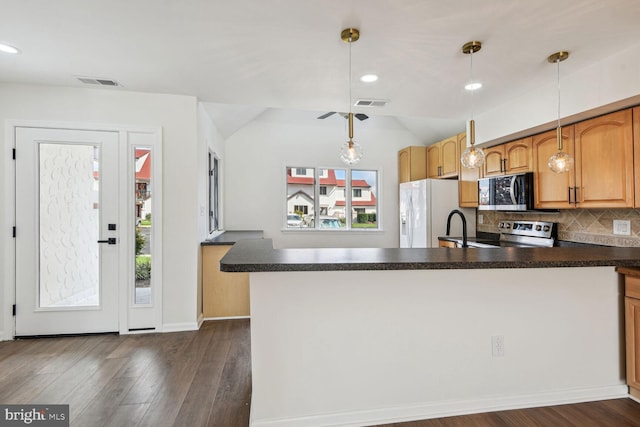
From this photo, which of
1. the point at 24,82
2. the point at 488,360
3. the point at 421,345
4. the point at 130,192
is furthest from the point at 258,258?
the point at 24,82

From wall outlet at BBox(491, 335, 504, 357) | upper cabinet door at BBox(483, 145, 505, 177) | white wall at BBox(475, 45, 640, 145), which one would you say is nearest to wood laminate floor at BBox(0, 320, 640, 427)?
wall outlet at BBox(491, 335, 504, 357)

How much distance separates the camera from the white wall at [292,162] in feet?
16.6

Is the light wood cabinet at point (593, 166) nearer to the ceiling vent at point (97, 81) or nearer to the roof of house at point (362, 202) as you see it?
the roof of house at point (362, 202)

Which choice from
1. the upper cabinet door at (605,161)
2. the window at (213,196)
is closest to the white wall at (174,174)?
the window at (213,196)

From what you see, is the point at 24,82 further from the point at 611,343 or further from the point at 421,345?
the point at 611,343

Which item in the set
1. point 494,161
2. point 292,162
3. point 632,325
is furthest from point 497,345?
point 292,162

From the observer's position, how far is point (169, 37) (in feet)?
6.78

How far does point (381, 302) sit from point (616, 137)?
232 centimetres

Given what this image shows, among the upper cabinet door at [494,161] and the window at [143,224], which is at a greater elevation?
the upper cabinet door at [494,161]

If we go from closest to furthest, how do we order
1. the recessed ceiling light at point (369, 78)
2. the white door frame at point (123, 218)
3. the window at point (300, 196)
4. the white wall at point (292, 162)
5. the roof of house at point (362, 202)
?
the recessed ceiling light at point (369, 78) → the white door frame at point (123, 218) → the white wall at point (292, 162) → the window at point (300, 196) → the roof of house at point (362, 202)

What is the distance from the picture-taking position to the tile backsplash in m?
2.62

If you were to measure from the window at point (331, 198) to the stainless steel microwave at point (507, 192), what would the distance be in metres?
2.02

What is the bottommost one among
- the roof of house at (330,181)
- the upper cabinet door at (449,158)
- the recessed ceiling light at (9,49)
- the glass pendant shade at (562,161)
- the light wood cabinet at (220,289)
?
the light wood cabinet at (220,289)

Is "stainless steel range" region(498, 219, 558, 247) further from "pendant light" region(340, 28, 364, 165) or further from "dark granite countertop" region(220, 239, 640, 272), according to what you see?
"pendant light" region(340, 28, 364, 165)
